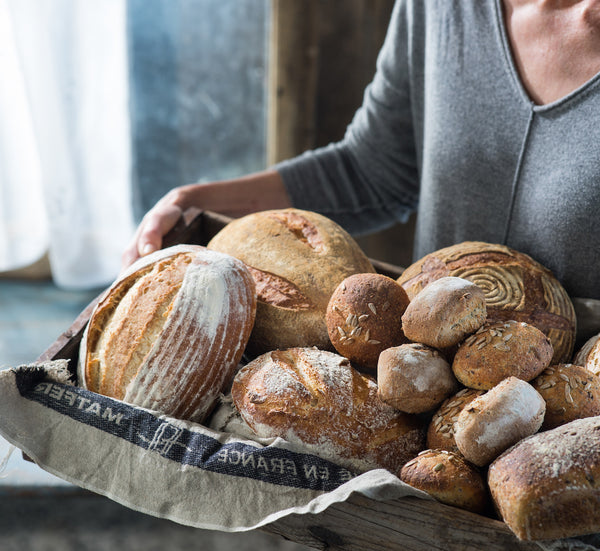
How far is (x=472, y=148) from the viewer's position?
1043mm

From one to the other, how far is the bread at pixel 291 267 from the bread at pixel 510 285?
0.10 metres

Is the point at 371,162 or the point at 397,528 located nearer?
the point at 397,528

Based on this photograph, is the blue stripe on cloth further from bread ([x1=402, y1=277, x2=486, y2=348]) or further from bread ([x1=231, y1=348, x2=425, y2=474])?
bread ([x1=402, y1=277, x2=486, y2=348])

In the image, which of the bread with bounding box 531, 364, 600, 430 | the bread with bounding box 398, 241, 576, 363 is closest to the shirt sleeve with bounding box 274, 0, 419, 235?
the bread with bounding box 398, 241, 576, 363

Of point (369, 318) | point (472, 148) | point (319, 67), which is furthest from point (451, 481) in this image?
point (319, 67)

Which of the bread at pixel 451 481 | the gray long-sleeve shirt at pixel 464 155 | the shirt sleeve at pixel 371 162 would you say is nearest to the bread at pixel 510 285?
the gray long-sleeve shirt at pixel 464 155

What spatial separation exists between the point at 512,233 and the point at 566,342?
0.89ft

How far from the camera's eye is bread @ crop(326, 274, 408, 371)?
2.31ft

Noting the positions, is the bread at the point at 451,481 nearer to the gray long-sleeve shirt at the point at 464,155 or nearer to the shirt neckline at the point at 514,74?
the gray long-sleeve shirt at the point at 464,155

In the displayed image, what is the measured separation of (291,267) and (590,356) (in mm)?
403

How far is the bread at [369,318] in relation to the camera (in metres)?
0.71

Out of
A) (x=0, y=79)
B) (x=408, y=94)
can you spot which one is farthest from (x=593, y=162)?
(x=0, y=79)

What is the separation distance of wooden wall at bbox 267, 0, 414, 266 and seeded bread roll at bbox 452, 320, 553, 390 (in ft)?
5.16

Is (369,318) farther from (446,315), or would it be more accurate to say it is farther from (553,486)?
(553,486)
